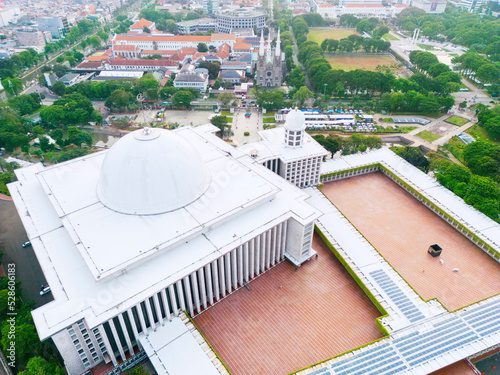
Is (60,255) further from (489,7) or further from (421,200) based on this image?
(489,7)

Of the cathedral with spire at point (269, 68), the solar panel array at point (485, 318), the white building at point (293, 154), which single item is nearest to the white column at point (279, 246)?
the white building at point (293, 154)

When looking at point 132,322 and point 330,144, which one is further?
point 330,144

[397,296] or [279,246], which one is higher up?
[279,246]

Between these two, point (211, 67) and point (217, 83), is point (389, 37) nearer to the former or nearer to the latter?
point (211, 67)

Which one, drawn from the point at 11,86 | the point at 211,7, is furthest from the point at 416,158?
the point at 211,7

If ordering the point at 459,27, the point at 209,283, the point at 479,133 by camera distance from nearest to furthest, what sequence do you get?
the point at 209,283 < the point at 479,133 < the point at 459,27

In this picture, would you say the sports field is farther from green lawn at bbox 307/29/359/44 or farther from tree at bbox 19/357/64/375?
tree at bbox 19/357/64/375

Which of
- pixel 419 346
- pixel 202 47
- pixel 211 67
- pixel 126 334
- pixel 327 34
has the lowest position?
pixel 419 346

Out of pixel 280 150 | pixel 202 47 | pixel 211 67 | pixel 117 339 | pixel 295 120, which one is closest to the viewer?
pixel 117 339
